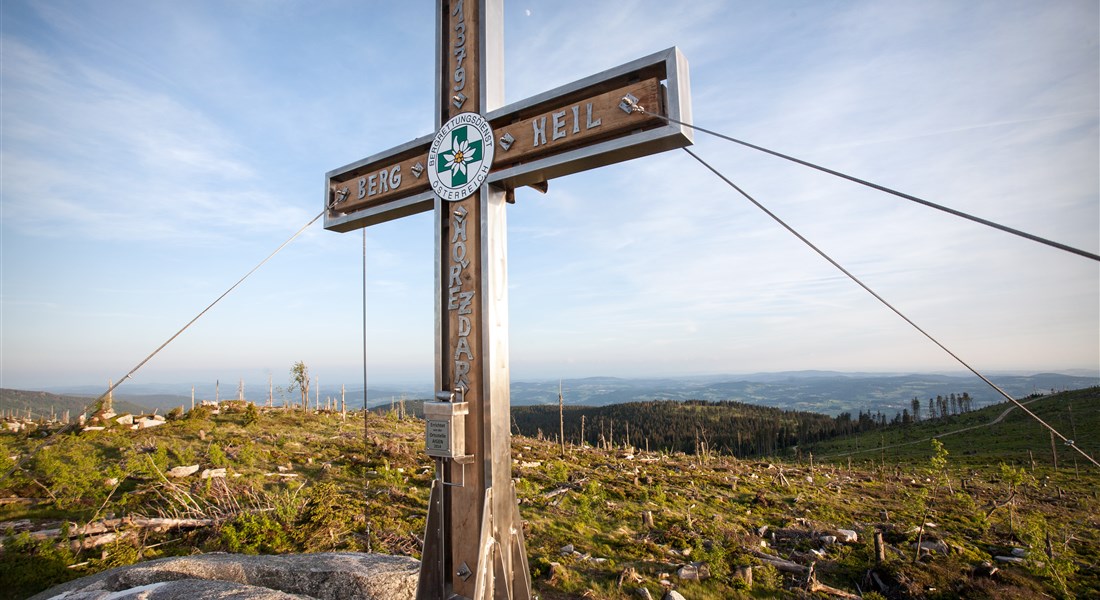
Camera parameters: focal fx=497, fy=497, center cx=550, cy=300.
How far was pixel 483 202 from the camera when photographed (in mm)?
4539

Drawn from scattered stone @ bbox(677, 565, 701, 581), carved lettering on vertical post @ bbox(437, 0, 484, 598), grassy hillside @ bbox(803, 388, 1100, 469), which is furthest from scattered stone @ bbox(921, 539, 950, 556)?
grassy hillside @ bbox(803, 388, 1100, 469)

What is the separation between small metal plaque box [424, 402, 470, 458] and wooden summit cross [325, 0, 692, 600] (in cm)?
1

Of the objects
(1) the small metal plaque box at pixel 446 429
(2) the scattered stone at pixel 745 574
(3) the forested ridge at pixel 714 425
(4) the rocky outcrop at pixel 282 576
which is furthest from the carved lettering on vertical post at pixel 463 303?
(3) the forested ridge at pixel 714 425

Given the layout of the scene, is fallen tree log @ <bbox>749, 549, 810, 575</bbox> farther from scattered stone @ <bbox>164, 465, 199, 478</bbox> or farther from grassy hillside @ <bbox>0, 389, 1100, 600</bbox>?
scattered stone @ <bbox>164, 465, 199, 478</bbox>

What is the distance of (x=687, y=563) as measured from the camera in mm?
8023

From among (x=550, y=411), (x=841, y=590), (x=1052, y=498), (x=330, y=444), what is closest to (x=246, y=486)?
(x=330, y=444)

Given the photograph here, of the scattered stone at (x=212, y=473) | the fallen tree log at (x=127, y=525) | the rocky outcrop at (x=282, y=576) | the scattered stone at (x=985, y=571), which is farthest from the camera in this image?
the scattered stone at (x=212, y=473)

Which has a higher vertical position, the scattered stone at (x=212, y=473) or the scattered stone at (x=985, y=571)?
the scattered stone at (x=212, y=473)

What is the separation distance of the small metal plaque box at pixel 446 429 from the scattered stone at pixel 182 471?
860 centimetres

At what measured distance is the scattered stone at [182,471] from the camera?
9.78 metres

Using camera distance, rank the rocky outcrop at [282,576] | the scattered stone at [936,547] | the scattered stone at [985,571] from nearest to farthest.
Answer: the rocky outcrop at [282,576] → the scattered stone at [985,571] → the scattered stone at [936,547]

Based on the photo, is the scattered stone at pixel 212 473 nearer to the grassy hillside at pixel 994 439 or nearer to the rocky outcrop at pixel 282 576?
the rocky outcrop at pixel 282 576

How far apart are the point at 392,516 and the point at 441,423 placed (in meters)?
5.47

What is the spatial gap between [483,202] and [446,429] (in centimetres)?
204
